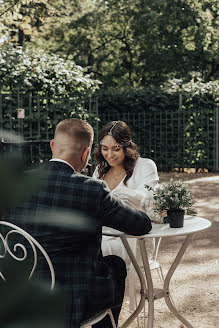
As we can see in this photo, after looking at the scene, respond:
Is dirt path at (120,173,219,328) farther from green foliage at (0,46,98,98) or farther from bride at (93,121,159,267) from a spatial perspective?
green foliage at (0,46,98,98)

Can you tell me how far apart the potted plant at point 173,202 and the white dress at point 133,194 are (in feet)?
1.01

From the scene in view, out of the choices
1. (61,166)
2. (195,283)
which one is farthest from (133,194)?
(195,283)

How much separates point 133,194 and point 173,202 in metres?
0.44

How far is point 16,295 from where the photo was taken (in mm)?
589

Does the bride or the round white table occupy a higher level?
the bride

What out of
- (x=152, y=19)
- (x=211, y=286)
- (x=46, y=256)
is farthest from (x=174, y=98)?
(x=46, y=256)

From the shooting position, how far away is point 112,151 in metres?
3.95

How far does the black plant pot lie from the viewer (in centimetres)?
307

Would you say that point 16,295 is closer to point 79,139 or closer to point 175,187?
point 79,139

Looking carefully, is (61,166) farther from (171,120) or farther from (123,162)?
(171,120)

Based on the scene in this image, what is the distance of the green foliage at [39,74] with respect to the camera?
8867 millimetres

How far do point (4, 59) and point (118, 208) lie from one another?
6.98 metres

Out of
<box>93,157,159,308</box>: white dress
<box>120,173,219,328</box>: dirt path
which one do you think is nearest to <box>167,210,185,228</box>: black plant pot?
<box>93,157,159,308</box>: white dress

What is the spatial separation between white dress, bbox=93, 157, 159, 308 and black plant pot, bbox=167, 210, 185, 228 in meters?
0.41
